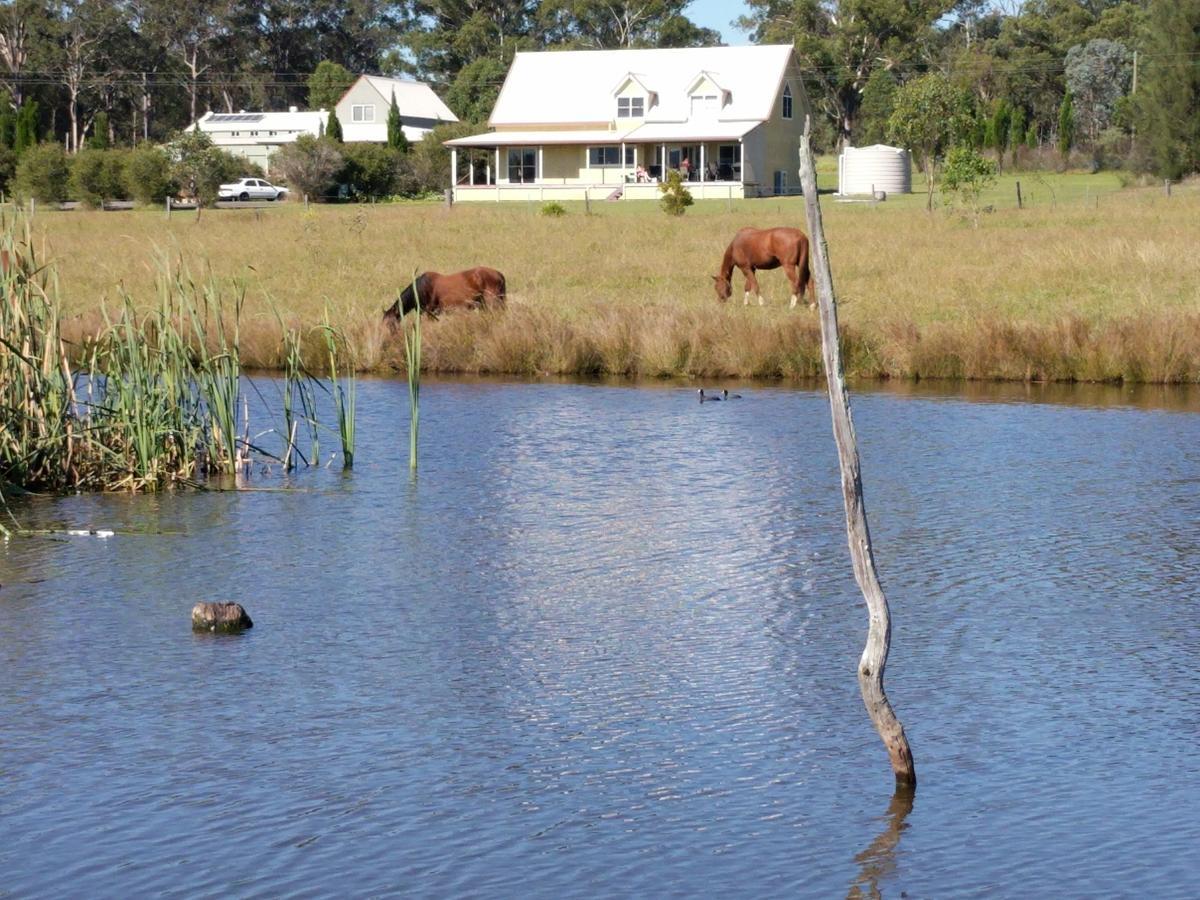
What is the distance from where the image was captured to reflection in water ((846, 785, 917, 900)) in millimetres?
5891

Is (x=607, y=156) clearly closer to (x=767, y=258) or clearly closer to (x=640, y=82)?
(x=640, y=82)

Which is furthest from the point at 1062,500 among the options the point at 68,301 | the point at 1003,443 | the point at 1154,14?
the point at 1154,14

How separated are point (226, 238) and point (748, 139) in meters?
28.8

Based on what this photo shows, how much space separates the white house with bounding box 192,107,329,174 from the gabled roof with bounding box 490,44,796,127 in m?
15.8

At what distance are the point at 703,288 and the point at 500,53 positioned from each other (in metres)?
65.2

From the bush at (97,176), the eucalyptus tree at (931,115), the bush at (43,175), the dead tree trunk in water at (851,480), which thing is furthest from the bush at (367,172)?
the dead tree trunk in water at (851,480)

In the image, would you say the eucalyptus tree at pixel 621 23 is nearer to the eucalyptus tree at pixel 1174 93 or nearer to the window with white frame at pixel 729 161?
the window with white frame at pixel 729 161

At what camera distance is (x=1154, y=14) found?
2354 inches

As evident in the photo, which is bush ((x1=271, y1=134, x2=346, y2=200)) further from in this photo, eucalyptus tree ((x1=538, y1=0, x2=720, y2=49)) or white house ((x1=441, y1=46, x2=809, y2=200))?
eucalyptus tree ((x1=538, y1=0, x2=720, y2=49))

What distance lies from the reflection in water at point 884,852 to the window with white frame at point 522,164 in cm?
5735

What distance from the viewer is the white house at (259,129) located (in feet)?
258

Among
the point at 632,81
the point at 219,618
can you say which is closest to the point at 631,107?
the point at 632,81

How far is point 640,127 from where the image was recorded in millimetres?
62188

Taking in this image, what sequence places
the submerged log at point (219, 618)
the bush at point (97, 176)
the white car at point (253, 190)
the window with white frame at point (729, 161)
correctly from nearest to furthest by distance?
1. the submerged log at point (219, 618)
2. the bush at point (97, 176)
3. the window with white frame at point (729, 161)
4. the white car at point (253, 190)
